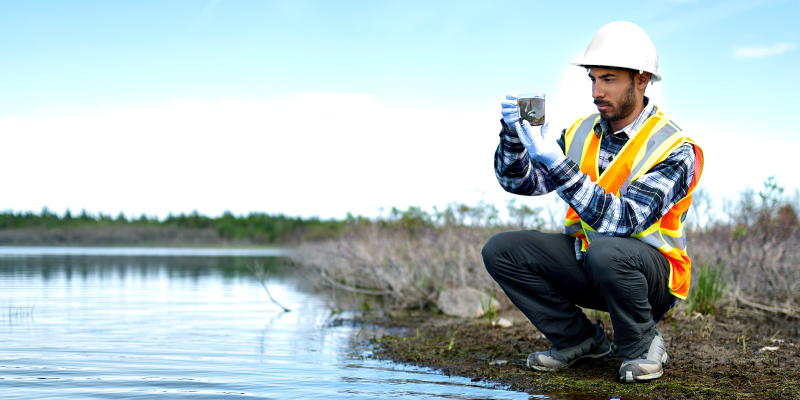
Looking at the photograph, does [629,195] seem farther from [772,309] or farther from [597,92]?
[772,309]

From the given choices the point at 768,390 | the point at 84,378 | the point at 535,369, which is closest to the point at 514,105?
the point at 535,369

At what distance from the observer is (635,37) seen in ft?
10.4

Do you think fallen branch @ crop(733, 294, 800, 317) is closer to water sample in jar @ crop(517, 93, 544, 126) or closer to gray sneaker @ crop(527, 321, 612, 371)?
gray sneaker @ crop(527, 321, 612, 371)

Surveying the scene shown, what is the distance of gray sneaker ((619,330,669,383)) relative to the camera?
3219 mm

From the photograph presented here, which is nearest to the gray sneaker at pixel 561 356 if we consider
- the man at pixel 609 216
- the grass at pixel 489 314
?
the man at pixel 609 216

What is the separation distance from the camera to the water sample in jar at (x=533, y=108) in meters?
3.06

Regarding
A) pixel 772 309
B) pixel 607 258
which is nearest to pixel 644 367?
pixel 607 258

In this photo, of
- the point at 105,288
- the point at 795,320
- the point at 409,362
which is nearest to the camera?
the point at 409,362

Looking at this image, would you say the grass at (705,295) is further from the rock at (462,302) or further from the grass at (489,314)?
the rock at (462,302)

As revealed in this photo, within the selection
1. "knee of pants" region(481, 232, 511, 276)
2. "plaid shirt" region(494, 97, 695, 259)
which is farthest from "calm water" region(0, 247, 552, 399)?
"plaid shirt" region(494, 97, 695, 259)

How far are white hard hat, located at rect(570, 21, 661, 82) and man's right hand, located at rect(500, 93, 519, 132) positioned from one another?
0.46 metres

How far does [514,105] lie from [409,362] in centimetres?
190

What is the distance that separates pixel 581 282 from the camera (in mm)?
3475

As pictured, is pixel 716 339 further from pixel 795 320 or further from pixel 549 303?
pixel 795 320
